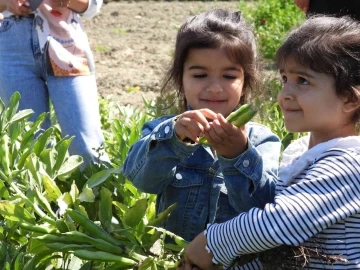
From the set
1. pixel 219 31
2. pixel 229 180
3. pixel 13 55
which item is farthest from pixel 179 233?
pixel 13 55

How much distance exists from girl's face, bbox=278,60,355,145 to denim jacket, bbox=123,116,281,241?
18cm

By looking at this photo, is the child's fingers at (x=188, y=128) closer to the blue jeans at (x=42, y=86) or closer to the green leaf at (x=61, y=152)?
the green leaf at (x=61, y=152)

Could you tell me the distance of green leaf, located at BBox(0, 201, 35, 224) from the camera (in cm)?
286

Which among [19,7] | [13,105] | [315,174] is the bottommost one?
[13,105]

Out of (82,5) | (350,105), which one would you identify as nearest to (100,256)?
(350,105)

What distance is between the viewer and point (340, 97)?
2.38 meters

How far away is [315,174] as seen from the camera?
227 centimetres

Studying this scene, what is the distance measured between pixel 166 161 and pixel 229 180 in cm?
21

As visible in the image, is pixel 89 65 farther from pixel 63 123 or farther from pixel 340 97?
pixel 340 97

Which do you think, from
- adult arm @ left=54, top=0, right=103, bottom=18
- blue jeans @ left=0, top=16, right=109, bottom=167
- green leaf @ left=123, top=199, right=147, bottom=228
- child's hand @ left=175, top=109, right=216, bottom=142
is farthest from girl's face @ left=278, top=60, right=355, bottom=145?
adult arm @ left=54, top=0, right=103, bottom=18

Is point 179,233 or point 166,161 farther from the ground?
point 166,161

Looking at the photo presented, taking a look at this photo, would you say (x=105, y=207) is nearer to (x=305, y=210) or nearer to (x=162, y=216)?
(x=162, y=216)

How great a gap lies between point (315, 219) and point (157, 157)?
1.99 ft

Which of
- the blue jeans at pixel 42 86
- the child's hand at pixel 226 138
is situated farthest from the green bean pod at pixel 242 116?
the blue jeans at pixel 42 86
